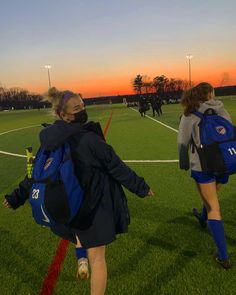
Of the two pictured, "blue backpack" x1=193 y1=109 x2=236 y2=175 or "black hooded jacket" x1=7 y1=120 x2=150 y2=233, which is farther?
"blue backpack" x1=193 y1=109 x2=236 y2=175

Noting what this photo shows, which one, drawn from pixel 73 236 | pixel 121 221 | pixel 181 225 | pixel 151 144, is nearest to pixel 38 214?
pixel 73 236

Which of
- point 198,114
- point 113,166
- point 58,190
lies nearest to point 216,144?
point 198,114

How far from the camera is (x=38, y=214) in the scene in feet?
9.41

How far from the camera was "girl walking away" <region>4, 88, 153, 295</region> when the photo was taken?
2.84 meters

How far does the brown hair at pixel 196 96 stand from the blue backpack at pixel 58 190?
1.61 metres

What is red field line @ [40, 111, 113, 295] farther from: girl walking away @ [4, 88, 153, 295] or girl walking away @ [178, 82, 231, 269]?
girl walking away @ [178, 82, 231, 269]

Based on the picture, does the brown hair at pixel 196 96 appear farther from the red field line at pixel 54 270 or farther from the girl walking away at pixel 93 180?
the red field line at pixel 54 270

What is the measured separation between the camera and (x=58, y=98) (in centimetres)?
311

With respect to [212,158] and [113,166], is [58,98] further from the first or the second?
[212,158]

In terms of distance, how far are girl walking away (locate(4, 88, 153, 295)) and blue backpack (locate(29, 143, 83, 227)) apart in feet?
0.15

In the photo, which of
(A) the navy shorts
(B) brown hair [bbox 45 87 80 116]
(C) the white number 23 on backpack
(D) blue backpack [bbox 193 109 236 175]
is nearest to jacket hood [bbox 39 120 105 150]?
(B) brown hair [bbox 45 87 80 116]

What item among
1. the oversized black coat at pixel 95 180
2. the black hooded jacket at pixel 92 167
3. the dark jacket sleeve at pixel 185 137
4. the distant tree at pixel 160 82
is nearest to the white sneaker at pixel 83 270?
the oversized black coat at pixel 95 180

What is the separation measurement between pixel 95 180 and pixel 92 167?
0.10m

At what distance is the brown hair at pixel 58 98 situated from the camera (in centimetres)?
303
